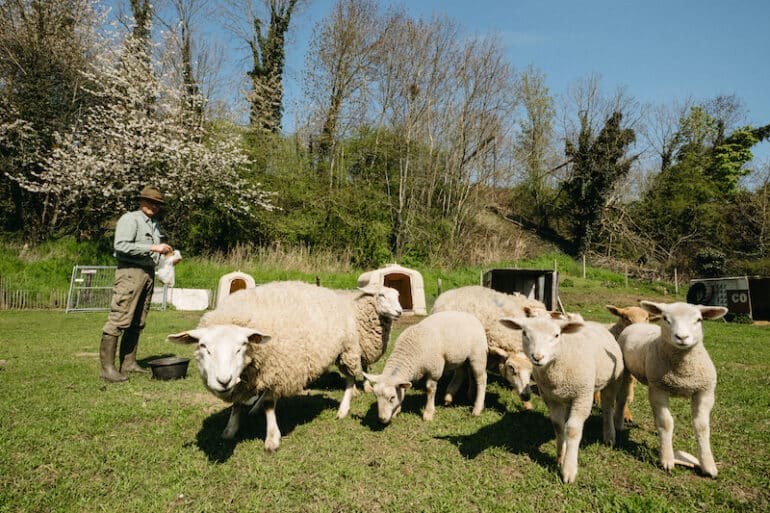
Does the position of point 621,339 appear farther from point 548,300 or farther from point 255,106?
point 255,106

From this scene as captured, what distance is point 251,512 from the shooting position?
2928mm

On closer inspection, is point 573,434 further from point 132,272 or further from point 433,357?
point 132,272

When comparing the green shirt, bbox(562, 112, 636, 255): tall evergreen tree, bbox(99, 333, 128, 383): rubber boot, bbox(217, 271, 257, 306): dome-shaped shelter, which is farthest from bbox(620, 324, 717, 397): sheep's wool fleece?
bbox(562, 112, 636, 255): tall evergreen tree

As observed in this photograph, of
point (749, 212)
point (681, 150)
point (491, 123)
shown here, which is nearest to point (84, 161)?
point (491, 123)

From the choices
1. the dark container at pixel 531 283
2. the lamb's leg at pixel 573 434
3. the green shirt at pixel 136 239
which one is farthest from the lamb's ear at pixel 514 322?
the dark container at pixel 531 283

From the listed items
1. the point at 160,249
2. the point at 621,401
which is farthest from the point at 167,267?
the point at 621,401

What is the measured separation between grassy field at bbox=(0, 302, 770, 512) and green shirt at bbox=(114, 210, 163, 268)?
63.5 inches

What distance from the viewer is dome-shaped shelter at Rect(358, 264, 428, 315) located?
1344 cm

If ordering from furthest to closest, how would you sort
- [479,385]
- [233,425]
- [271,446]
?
[479,385] < [233,425] < [271,446]

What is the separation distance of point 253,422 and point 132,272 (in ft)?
8.58

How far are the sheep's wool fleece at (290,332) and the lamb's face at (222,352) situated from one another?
28 cm

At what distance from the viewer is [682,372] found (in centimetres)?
349

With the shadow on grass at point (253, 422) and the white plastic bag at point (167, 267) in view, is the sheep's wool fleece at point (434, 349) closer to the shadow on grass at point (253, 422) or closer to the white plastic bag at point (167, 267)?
the shadow on grass at point (253, 422)

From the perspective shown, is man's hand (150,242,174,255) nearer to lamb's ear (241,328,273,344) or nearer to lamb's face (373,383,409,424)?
lamb's ear (241,328,273,344)
